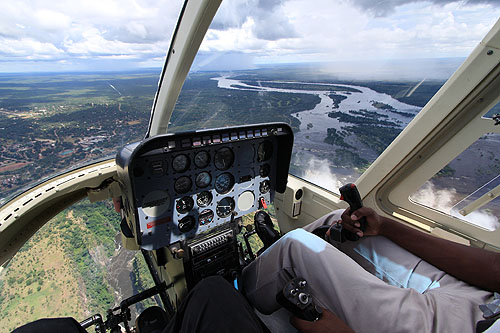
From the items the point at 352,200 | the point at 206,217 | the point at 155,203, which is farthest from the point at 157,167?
the point at 352,200

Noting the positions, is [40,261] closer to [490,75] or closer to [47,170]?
[47,170]

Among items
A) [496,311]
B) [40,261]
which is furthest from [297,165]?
[40,261]

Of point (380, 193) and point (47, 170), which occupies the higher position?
point (380, 193)

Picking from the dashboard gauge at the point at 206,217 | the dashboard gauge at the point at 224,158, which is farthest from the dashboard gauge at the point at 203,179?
the dashboard gauge at the point at 206,217

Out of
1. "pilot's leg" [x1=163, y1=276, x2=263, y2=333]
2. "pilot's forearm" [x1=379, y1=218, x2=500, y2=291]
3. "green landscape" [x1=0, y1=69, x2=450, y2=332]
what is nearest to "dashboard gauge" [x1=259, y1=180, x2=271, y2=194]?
"green landscape" [x1=0, y1=69, x2=450, y2=332]

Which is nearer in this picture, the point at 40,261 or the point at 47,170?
the point at 47,170

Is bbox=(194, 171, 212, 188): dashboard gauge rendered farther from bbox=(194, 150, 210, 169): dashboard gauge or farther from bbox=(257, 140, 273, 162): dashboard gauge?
bbox=(257, 140, 273, 162): dashboard gauge

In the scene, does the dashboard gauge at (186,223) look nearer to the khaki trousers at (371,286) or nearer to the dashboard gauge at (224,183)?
the dashboard gauge at (224,183)
